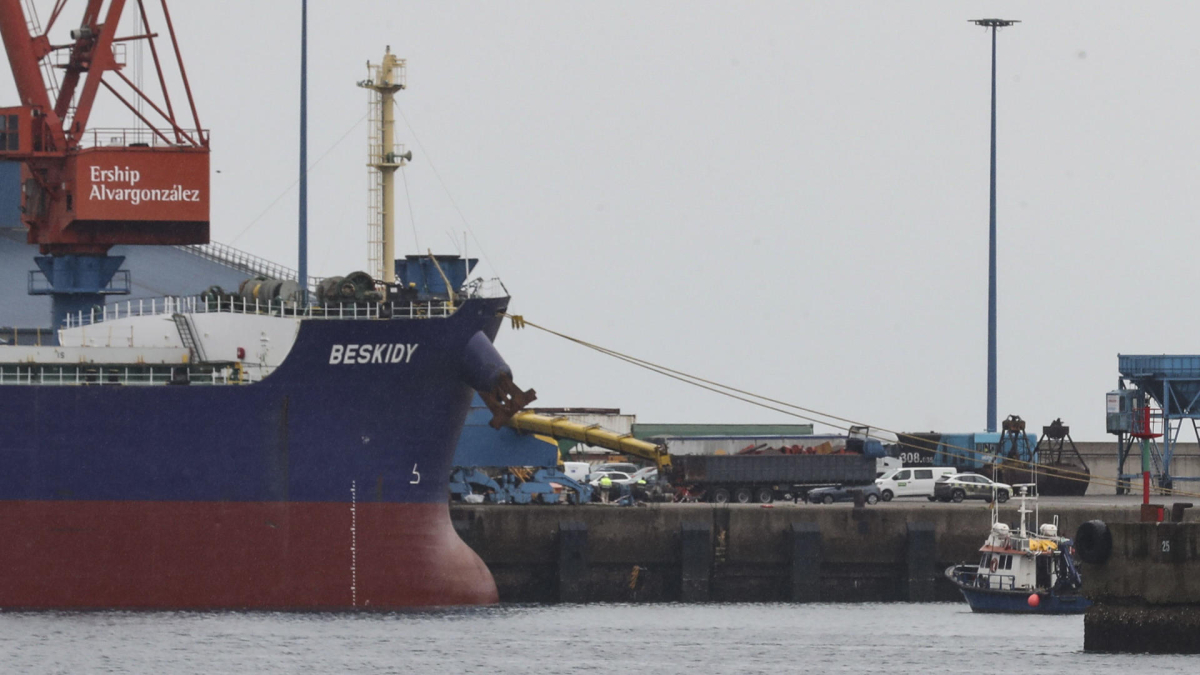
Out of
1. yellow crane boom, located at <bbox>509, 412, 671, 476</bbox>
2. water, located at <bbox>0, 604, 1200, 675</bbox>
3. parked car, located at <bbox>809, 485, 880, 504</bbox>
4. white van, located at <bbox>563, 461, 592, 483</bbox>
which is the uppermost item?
yellow crane boom, located at <bbox>509, 412, 671, 476</bbox>

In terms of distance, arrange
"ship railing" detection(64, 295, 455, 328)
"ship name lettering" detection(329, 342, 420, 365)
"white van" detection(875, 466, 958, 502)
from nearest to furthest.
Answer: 1. "ship name lettering" detection(329, 342, 420, 365)
2. "ship railing" detection(64, 295, 455, 328)
3. "white van" detection(875, 466, 958, 502)

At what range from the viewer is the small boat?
172ft

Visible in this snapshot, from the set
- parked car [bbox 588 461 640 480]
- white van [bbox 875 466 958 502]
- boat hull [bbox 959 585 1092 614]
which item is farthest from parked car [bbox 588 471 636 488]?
boat hull [bbox 959 585 1092 614]

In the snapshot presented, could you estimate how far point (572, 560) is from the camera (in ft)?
177

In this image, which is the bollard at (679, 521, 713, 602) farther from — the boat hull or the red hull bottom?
the red hull bottom

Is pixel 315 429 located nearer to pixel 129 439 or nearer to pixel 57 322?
pixel 129 439

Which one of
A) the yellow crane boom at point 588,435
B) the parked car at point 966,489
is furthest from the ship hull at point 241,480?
the parked car at point 966,489

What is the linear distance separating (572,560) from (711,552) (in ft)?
11.8

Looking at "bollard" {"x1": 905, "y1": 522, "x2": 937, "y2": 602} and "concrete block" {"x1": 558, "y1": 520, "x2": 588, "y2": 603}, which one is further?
"bollard" {"x1": 905, "y1": 522, "x2": 937, "y2": 602}

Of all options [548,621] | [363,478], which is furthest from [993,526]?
[363,478]

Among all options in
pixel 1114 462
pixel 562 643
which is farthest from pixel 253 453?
pixel 1114 462

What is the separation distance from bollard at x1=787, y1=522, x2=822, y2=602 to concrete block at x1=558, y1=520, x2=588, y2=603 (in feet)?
17.5

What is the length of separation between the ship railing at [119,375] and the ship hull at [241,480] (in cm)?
100

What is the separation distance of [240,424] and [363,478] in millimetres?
3058
